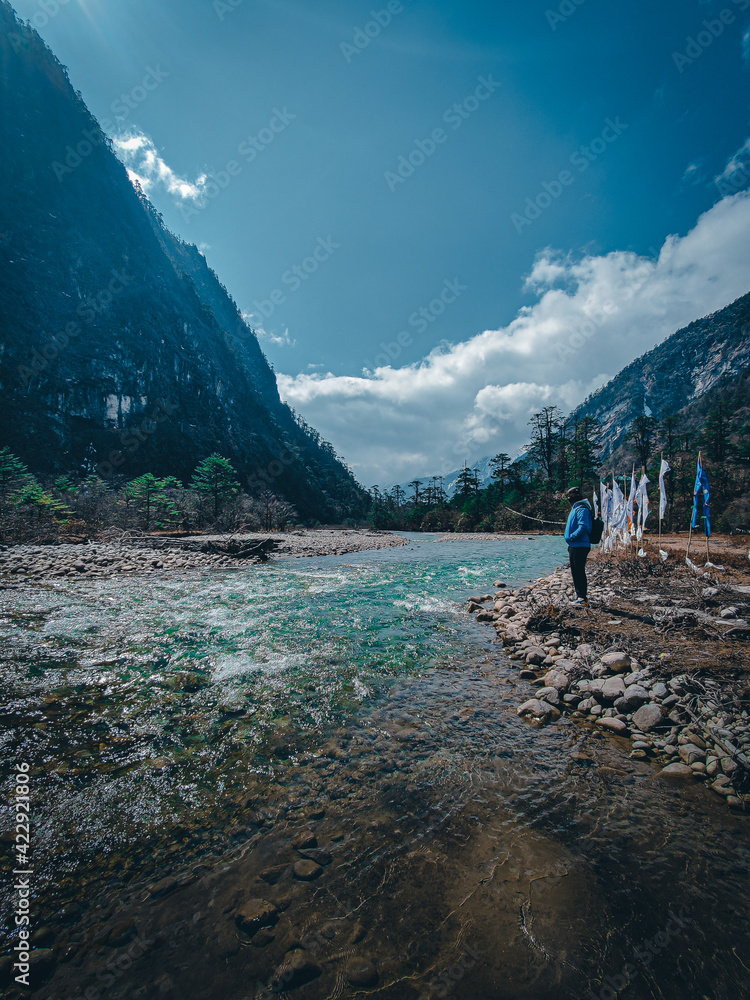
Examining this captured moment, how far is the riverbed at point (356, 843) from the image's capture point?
1.82 m

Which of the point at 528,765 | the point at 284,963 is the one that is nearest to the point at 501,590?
the point at 528,765

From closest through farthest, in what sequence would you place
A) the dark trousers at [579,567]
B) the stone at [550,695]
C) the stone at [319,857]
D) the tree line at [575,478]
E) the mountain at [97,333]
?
the stone at [319,857], the stone at [550,695], the dark trousers at [579,567], the tree line at [575,478], the mountain at [97,333]

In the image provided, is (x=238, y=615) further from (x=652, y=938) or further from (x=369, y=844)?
(x=652, y=938)

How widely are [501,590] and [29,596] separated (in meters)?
13.7

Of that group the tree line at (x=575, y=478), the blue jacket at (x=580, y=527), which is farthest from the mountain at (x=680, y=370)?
the blue jacket at (x=580, y=527)

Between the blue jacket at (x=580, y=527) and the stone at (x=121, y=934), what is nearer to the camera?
the stone at (x=121, y=934)

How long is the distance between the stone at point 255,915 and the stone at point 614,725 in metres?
3.62

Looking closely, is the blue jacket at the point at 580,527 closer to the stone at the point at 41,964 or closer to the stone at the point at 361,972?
the stone at the point at 361,972

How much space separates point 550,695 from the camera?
179 inches

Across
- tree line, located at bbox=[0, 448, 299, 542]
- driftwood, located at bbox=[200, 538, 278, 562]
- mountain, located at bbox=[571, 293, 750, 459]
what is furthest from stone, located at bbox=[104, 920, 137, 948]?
mountain, located at bbox=[571, 293, 750, 459]

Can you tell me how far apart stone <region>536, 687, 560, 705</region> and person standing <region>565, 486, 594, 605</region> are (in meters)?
3.93

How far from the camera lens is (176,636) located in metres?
7.03

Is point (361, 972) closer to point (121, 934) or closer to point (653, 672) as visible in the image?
point (121, 934)
